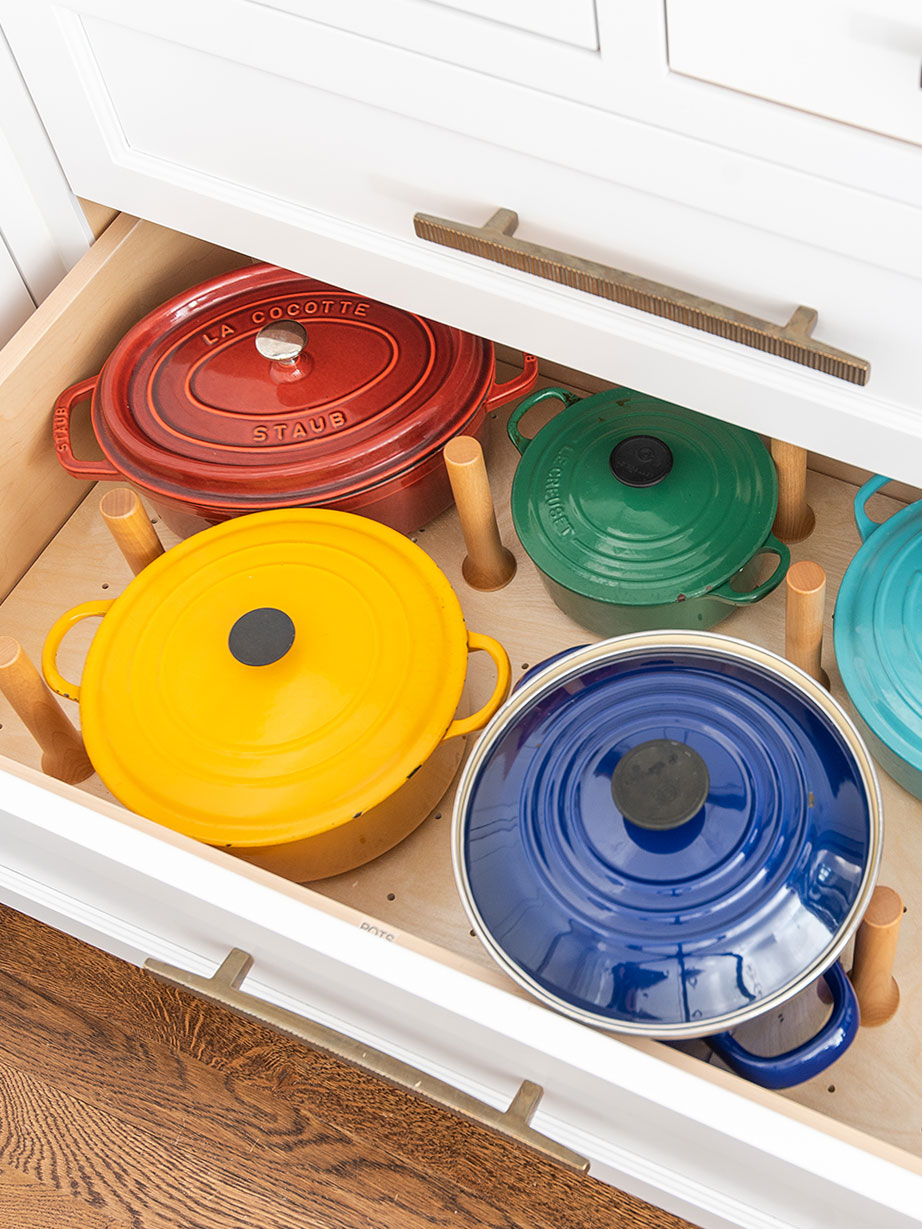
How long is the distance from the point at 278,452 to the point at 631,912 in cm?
51

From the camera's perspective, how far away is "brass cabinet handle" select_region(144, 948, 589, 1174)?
0.82 metres

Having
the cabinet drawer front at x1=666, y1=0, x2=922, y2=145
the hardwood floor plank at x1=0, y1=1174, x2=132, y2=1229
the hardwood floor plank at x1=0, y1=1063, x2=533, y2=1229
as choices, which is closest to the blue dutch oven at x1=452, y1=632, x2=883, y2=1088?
the cabinet drawer front at x1=666, y1=0, x2=922, y2=145

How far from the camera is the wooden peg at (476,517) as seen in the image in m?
1.00

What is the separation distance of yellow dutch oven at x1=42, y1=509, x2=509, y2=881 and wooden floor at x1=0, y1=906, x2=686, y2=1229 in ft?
1.06

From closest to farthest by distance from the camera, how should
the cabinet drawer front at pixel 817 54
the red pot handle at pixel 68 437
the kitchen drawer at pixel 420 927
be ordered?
the cabinet drawer front at pixel 817 54 < the kitchen drawer at pixel 420 927 < the red pot handle at pixel 68 437

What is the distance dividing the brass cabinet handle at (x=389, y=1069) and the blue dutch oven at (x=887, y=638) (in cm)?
34

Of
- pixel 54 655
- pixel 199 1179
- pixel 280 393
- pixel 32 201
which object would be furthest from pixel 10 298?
pixel 199 1179

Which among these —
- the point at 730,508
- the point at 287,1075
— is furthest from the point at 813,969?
the point at 287,1075

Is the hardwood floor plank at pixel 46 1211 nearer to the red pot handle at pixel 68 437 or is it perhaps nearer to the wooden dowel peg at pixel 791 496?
the red pot handle at pixel 68 437

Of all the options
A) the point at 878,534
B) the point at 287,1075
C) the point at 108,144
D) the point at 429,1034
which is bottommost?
the point at 287,1075

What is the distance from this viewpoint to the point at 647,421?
3.49 feet

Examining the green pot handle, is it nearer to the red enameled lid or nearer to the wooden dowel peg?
the wooden dowel peg

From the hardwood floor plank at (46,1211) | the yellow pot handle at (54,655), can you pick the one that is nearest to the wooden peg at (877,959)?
the yellow pot handle at (54,655)

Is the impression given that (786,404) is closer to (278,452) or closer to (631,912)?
(631,912)
